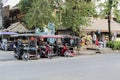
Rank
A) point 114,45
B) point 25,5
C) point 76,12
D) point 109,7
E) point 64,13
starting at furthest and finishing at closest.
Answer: point 25,5
point 109,7
point 114,45
point 64,13
point 76,12

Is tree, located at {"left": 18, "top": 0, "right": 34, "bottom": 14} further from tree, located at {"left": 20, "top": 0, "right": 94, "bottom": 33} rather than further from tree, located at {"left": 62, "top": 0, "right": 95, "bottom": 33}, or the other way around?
tree, located at {"left": 62, "top": 0, "right": 95, "bottom": 33}

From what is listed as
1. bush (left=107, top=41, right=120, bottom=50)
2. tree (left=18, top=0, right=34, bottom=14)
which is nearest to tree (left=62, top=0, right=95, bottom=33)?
bush (left=107, top=41, right=120, bottom=50)

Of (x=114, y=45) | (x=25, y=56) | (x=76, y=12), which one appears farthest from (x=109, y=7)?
(x=25, y=56)

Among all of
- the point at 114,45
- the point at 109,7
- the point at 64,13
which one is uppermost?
the point at 109,7

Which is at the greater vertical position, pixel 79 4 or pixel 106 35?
pixel 79 4

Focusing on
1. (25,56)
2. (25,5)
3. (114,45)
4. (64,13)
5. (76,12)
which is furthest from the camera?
(25,5)

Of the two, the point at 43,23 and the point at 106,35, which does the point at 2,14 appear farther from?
the point at 43,23

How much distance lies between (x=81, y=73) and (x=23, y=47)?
11640 millimetres

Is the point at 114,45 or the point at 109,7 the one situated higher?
the point at 109,7

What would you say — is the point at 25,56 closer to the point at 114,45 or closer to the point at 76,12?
the point at 76,12

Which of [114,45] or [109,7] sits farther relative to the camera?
[109,7]

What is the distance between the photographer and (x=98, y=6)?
130 feet

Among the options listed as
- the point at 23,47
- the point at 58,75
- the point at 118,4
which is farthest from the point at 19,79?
the point at 118,4

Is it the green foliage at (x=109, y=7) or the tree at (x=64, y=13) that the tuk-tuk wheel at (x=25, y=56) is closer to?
the tree at (x=64, y=13)
